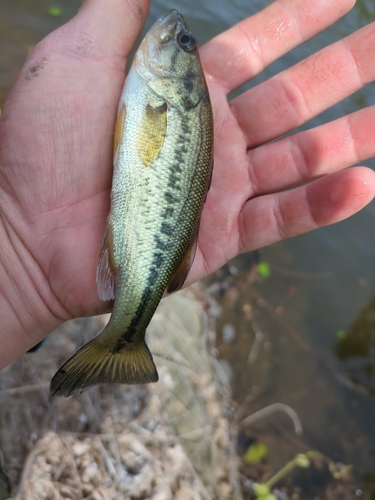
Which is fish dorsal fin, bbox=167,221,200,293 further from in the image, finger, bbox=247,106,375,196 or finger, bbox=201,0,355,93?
finger, bbox=201,0,355,93

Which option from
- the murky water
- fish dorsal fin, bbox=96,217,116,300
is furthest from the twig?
fish dorsal fin, bbox=96,217,116,300

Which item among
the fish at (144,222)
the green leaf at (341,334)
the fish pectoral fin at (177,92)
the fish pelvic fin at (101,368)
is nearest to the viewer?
the fish pelvic fin at (101,368)

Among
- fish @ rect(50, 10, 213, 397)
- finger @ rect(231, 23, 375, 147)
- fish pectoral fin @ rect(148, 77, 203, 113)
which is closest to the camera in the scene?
fish @ rect(50, 10, 213, 397)

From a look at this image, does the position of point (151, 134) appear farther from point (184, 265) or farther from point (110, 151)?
point (184, 265)

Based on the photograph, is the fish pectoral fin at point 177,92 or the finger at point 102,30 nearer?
the fish pectoral fin at point 177,92

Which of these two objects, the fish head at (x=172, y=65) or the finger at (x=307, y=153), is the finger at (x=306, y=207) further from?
the fish head at (x=172, y=65)

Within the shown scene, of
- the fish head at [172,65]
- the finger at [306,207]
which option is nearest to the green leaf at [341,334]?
the finger at [306,207]

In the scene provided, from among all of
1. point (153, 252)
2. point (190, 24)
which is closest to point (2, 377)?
point (153, 252)
